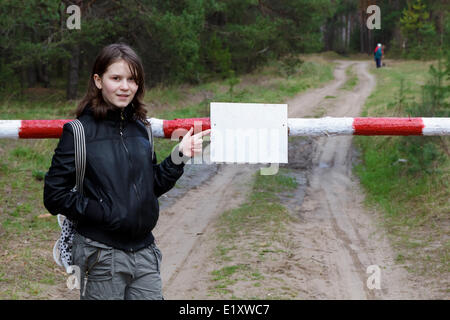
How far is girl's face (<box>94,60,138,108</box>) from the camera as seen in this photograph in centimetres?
268

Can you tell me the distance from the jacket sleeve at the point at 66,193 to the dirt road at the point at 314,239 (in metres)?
2.73

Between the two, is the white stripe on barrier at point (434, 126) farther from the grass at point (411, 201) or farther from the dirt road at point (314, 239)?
the grass at point (411, 201)

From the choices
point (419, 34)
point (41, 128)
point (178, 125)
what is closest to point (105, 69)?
point (178, 125)

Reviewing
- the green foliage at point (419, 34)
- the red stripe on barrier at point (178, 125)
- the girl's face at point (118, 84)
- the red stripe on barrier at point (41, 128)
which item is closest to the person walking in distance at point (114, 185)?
the girl's face at point (118, 84)

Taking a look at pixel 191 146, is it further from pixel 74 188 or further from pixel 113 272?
pixel 113 272

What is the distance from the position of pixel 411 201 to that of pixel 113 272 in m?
6.79

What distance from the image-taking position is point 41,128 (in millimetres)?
4113

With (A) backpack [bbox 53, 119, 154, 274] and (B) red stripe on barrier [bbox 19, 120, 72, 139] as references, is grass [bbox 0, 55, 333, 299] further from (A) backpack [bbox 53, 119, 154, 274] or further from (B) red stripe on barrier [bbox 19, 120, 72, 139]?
(B) red stripe on barrier [bbox 19, 120, 72, 139]

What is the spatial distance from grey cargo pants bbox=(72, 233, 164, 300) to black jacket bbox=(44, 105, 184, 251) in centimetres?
5

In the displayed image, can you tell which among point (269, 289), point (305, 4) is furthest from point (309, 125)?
point (305, 4)

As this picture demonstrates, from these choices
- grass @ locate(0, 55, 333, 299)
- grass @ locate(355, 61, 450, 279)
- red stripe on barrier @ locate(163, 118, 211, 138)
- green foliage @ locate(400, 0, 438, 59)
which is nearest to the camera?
red stripe on barrier @ locate(163, 118, 211, 138)

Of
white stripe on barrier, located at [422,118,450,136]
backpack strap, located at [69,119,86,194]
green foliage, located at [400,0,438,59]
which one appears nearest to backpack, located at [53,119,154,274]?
backpack strap, located at [69,119,86,194]

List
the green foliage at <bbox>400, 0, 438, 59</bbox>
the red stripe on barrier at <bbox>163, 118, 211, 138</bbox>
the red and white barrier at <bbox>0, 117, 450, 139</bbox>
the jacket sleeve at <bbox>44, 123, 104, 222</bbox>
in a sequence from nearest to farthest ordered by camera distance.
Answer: the jacket sleeve at <bbox>44, 123, 104, 222</bbox>, the red stripe on barrier at <bbox>163, 118, 211, 138</bbox>, the red and white barrier at <bbox>0, 117, 450, 139</bbox>, the green foliage at <bbox>400, 0, 438, 59</bbox>

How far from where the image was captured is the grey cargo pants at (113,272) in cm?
261
